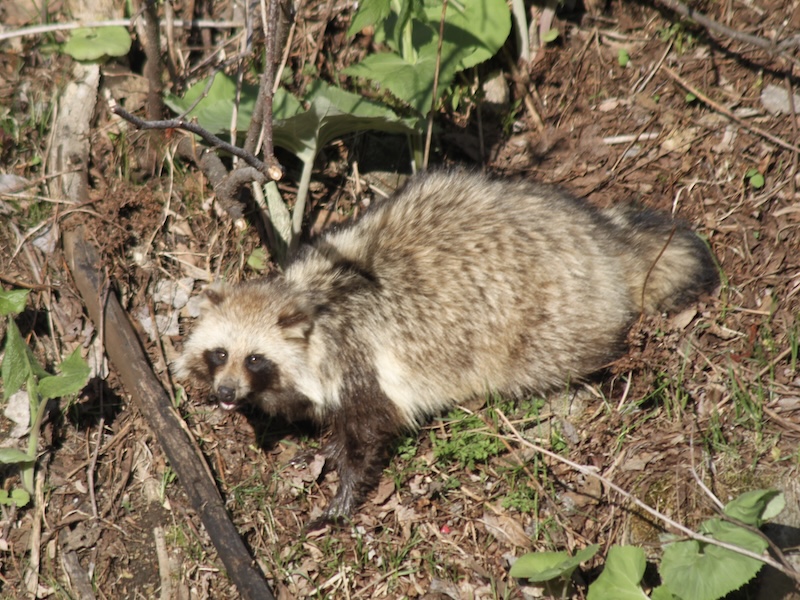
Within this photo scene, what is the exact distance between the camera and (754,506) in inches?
139

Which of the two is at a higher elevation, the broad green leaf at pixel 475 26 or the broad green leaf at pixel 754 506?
the broad green leaf at pixel 475 26

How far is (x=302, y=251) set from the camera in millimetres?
4711

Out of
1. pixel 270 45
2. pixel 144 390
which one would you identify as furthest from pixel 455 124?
pixel 144 390

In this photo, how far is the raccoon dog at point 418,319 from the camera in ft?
14.4

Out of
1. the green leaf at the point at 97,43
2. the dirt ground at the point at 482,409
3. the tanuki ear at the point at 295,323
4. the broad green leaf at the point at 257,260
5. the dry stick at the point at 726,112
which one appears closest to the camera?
the tanuki ear at the point at 295,323

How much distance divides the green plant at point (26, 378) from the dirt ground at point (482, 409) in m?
0.23

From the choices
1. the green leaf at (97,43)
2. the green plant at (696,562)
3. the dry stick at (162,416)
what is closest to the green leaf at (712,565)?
the green plant at (696,562)

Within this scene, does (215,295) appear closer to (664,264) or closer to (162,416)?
(162,416)

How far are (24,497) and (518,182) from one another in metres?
3.35

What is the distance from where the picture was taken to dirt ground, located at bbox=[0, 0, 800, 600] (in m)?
4.34

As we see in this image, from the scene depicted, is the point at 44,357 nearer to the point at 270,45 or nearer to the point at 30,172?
the point at 30,172

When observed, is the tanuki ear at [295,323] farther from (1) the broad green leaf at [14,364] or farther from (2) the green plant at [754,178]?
(2) the green plant at [754,178]

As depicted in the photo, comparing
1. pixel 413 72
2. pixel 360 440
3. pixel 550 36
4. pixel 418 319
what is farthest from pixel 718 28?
pixel 360 440

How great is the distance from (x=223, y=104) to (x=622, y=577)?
3.32 meters
